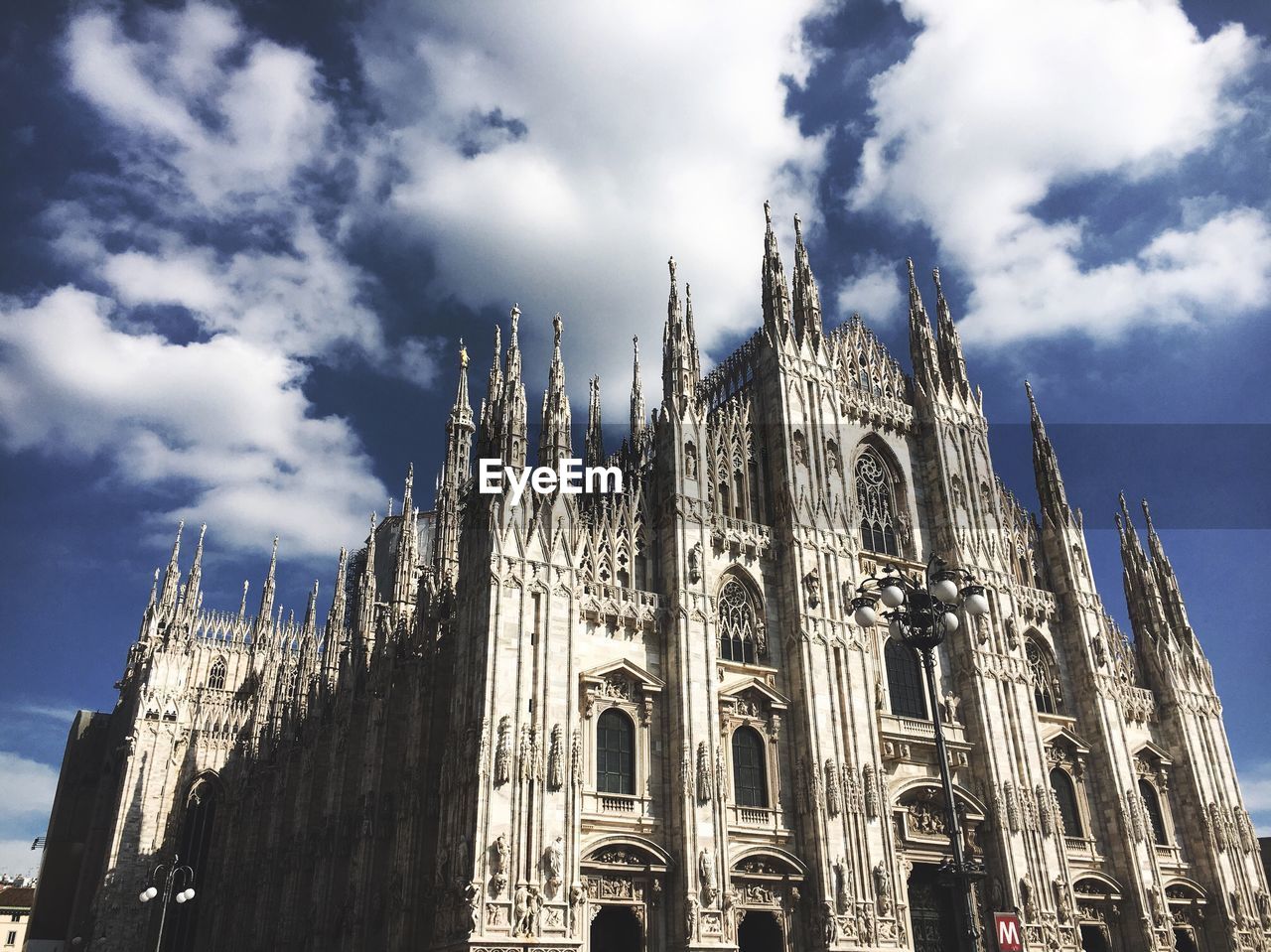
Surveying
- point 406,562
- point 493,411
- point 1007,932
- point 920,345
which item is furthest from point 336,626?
point 1007,932

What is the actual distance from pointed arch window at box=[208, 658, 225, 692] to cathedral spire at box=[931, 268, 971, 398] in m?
48.3

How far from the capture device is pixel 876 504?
39281mm

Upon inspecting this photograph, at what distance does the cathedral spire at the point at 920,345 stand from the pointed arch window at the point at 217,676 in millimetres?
47339

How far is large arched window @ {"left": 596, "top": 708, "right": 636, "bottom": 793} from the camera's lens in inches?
1123

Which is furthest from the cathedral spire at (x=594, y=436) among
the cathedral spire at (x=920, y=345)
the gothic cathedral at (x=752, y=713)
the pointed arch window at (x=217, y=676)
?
the pointed arch window at (x=217, y=676)

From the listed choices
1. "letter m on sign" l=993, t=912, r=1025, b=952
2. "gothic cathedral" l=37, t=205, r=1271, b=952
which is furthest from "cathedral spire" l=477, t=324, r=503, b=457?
"letter m on sign" l=993, t=912, r=1025, b=952

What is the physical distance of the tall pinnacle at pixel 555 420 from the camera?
32.0 meters

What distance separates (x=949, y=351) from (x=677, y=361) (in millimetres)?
15768

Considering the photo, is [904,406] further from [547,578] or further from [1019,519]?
[547,578]

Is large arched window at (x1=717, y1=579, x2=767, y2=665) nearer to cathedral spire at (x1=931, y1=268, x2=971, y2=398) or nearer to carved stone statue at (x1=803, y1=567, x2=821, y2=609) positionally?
carved stone statue at (x1=803, y1=567, x2=821, y2=609)

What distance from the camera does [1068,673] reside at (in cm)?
3922

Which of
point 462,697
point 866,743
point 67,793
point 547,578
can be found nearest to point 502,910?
point 462,697

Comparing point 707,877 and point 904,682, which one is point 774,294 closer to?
point 904,682

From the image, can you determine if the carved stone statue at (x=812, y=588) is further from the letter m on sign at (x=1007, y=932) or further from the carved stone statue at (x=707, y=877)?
the letter m on sign at (x=1007, y=932)
